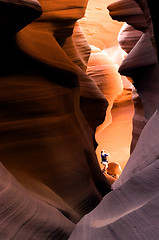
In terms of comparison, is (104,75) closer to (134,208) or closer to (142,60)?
(142,60)

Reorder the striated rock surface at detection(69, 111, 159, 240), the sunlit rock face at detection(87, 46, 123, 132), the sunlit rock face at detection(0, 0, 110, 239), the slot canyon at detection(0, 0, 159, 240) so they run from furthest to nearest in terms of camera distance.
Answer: the sunlit rock face at detection(87, 46, 123, 132), the sunlit rock face at detection(0, 0, 110, 239), the slot canyon at detection(0, 0, 159, 240), the striated rock surface at detection(69, 111, 159, 240)

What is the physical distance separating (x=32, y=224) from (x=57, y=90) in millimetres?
1913

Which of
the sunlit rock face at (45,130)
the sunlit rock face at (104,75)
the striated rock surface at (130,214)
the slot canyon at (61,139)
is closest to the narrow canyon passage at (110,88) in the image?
the sunlit rock face at (104,75)

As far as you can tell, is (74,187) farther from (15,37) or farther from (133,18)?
(133,18)

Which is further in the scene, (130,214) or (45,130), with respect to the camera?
(45,130)

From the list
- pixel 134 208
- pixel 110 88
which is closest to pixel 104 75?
pixel 110 88

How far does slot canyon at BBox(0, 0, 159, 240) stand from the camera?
48.5 inches

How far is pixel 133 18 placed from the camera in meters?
4.12

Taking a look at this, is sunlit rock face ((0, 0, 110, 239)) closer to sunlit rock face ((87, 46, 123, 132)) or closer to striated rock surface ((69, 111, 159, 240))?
striated rock surface ((69, 111, 159, 240))

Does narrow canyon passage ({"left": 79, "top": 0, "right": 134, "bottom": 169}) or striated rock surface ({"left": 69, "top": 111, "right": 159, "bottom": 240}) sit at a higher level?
striated rock surface ({"left": 69, "top": 111, "right": 159, "bottom": 240})

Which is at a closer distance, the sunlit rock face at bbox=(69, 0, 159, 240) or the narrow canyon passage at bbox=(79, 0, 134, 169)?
the sunlit rock face at bbox=(69, 0, 159, 240)

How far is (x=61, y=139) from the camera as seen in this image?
2867 mm

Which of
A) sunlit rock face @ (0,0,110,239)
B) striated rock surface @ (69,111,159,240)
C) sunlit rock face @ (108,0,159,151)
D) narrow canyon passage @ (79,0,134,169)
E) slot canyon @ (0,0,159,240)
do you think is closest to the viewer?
striated rock surface @ (69,111,159,240)

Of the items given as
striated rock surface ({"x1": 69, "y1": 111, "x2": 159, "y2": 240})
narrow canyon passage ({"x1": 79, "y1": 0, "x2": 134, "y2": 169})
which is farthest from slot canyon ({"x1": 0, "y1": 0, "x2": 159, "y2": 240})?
narrow canyon passage ({"x1": 79, "y1": 0, "x2": 134, "y2": 169})
